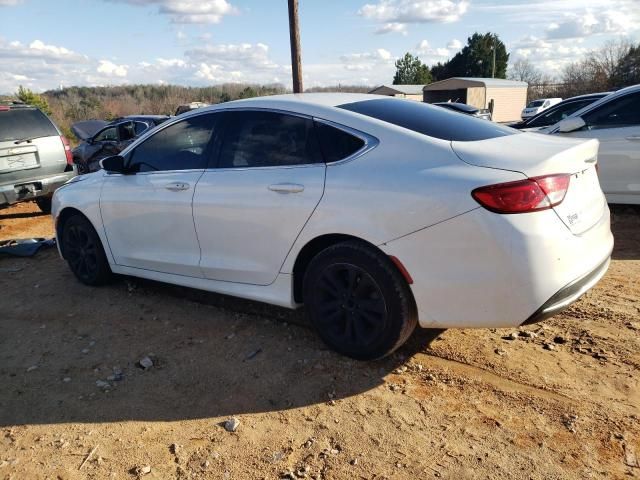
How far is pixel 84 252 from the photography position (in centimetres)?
514

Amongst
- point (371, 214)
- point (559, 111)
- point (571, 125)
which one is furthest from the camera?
point (559, 111)

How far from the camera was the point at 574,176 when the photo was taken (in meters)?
3.01

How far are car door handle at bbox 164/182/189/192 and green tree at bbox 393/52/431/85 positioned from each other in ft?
202

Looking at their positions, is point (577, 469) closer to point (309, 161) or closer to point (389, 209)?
point (389, 209)

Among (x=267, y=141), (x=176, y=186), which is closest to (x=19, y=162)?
(x=176, y=186)

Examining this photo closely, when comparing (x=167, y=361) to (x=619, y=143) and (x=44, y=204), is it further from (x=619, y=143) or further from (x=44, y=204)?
(x=44, y=204)

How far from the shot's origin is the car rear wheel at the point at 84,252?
500 centimetres

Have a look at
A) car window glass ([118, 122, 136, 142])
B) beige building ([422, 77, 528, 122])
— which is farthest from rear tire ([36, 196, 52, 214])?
beige building ([422, 77, 528, 122])

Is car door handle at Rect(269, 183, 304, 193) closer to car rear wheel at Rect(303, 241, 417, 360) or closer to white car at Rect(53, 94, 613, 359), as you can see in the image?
white car at Rect(53, 94, 613, 359)

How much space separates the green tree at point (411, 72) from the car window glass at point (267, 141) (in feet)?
202

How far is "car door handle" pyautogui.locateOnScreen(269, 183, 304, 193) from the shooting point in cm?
337

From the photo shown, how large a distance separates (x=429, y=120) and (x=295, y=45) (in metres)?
9.70

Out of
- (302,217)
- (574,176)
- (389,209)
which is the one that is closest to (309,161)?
(302,217)

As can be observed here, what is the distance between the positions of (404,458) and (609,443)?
984mm
